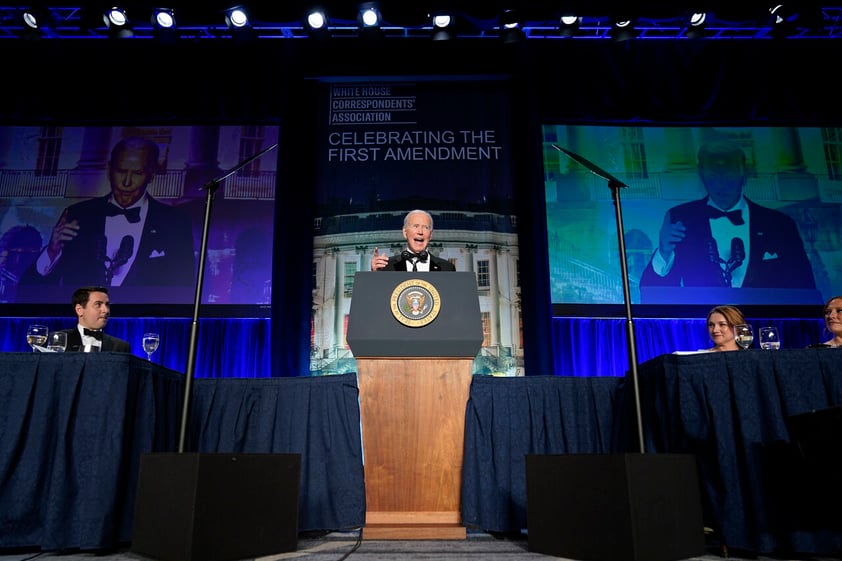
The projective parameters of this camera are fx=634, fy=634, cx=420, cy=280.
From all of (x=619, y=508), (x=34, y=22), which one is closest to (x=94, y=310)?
(x=619, y=508)

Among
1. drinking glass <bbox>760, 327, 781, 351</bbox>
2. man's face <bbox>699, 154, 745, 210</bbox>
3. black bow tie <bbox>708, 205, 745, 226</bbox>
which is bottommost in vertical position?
drinking glass <bbox>760, 327, 781, 351</bbox>

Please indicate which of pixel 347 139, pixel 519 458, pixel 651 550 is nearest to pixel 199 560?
pixel 651 550

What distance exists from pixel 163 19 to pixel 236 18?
2.43 ft

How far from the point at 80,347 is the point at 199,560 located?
9.00 ft

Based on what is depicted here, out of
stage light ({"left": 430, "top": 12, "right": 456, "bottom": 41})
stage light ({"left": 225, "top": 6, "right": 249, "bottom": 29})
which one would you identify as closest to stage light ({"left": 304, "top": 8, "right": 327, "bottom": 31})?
stage light ({"left": 225, "top": 6, "right": 249, "bottom": 29})

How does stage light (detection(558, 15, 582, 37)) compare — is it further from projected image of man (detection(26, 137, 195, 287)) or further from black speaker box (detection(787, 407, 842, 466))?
black speaker box (detection(787, 407, 842, 466))

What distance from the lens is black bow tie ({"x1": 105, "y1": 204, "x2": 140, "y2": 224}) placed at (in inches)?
284

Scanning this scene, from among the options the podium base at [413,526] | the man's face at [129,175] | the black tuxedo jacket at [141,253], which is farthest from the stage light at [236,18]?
the podium base at [413,526]

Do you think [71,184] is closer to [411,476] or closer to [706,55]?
[411,476]

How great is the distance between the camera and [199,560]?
2213mm

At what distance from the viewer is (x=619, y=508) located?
7.41ft

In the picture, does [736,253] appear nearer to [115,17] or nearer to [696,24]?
[696,24]

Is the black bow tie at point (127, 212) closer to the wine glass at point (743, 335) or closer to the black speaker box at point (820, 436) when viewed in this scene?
the wine glass at point (743, 335)

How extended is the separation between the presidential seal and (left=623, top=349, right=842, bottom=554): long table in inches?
46.8
